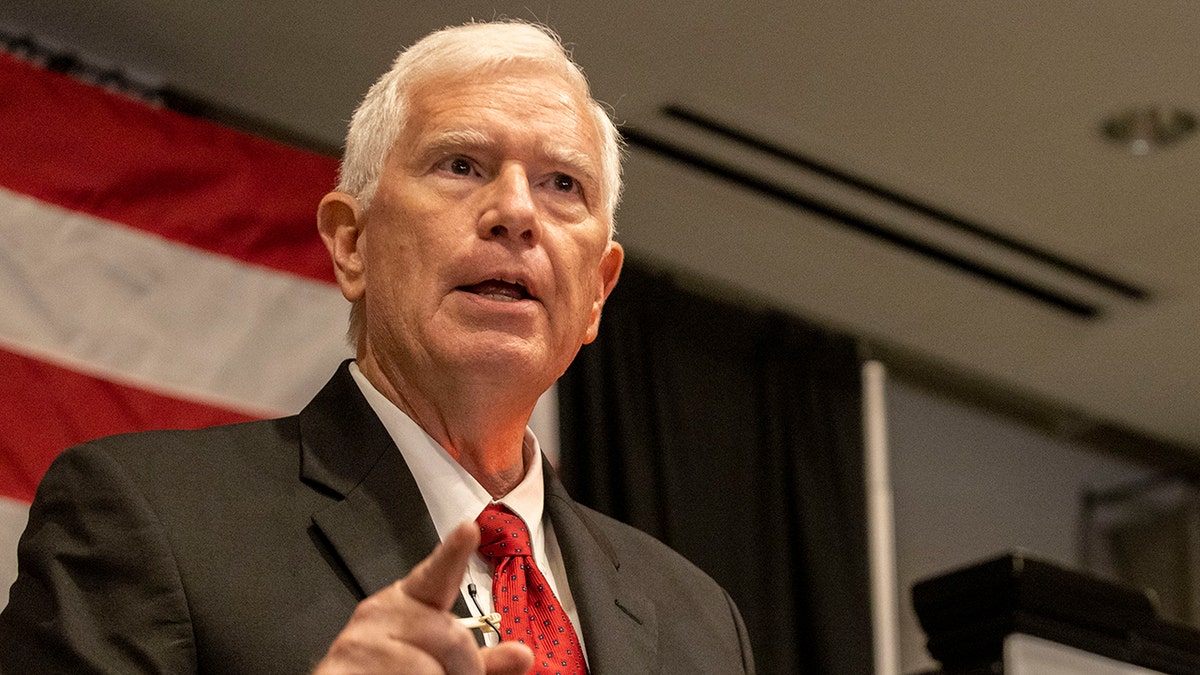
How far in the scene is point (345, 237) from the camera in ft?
6.64

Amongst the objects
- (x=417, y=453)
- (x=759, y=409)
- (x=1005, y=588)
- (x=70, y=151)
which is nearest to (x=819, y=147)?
(x=759, y=409)

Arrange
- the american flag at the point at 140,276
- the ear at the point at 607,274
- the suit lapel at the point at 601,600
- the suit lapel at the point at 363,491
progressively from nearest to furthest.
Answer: the suit lapel at the point at 363,491 < the suit lapel at the point at 601,600 < the ear at the point at 607,274 < the american flag at the point at 140,276

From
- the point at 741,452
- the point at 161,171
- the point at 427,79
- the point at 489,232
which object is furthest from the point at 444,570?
the point at 741,452

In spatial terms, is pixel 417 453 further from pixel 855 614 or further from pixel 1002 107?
pixel 855 614

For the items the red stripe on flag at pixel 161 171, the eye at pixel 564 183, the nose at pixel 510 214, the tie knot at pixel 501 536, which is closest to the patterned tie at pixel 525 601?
the tie knot at pixel 501 536

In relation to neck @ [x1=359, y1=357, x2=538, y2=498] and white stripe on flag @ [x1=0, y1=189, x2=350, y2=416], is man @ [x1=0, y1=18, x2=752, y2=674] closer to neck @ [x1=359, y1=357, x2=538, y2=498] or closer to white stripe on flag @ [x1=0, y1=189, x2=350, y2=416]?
neck @ [x1=359, y1=357, x2=538, y2=498]

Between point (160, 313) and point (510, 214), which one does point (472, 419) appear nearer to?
point (510, 214)

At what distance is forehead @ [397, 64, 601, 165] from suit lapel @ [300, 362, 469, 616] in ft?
1.10

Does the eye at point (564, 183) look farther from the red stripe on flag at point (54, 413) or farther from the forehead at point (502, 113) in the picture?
the red stripe on flag at point (54, 413)

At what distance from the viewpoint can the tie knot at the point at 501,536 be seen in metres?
1.73

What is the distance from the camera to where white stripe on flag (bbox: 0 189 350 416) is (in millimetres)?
3016

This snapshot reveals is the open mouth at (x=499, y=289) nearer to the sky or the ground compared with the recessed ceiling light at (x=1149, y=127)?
nearer to the ground

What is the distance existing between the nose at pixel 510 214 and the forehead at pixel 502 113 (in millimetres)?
66

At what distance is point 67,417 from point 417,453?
1413 millimetres
